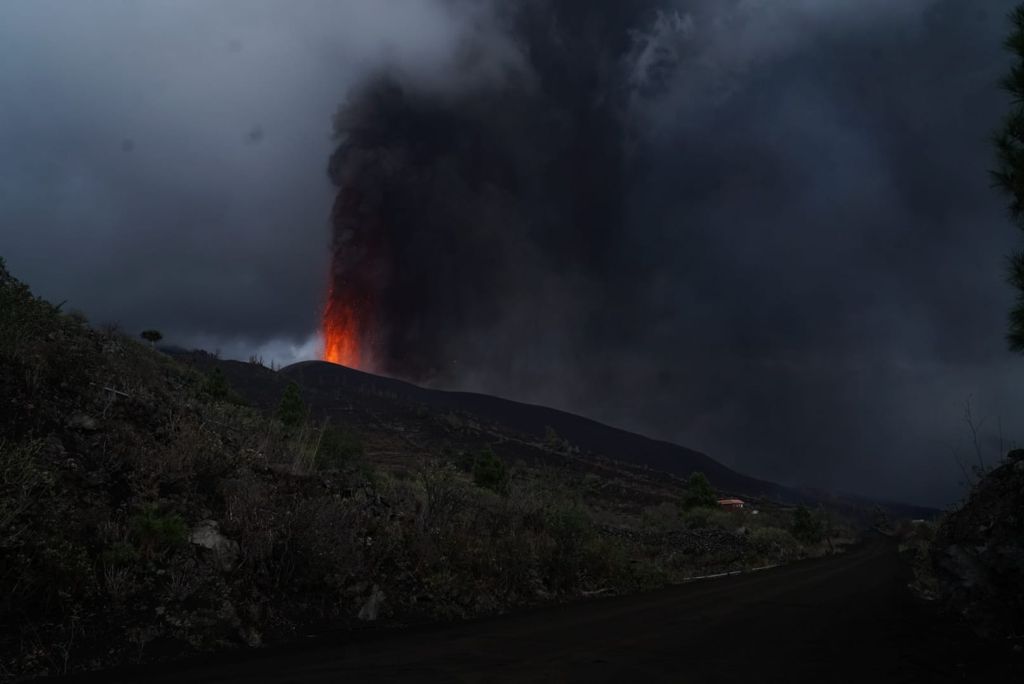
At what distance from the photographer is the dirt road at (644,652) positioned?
677 cm

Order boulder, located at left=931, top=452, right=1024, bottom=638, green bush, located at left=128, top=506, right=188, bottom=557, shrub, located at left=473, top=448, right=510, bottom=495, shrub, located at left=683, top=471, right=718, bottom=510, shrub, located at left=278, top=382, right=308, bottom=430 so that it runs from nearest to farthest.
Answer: boulder, located at left=931, top=452, right=1024, bottom=638
green bush, located at left=128, top=506, right=188, bottom=557
shrub, located at left=278, top=382, right=308, bottom=430
shrub, located at left=473, top=448, right=510, bottom=495
shrub, located at left=683, top=471, right=718, bottom=510

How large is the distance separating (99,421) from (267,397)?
257 ft

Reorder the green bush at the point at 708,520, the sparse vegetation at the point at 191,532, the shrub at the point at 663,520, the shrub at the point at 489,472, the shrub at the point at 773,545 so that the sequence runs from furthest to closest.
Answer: the green bush at the point at 708,520
the shrub at the point at 663,520
the shrub at the point at 489,472
the shrub at the point at 773,545
the sparse vegetation at the point at 191,532

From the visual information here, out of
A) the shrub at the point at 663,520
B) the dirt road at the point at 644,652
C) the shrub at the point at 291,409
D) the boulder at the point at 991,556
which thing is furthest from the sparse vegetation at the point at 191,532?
the shrub at the point at 663,520

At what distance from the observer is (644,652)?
8.19 meters


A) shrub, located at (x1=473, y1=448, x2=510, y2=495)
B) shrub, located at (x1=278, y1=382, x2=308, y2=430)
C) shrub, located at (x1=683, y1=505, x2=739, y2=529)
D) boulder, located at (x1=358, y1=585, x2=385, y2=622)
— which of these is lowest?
boulder, located at (x1=358, y1=585, x2=385, y2=622)

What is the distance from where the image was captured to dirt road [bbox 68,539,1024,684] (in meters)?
6.77

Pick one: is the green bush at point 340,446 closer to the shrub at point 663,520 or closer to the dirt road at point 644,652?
the dirt road at point 644,652

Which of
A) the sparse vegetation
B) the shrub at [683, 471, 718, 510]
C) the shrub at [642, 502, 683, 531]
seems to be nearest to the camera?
the sparse vegetation

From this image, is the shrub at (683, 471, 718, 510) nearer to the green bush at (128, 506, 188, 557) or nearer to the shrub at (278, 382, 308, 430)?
the shrub at (278, 382, 308, 430)

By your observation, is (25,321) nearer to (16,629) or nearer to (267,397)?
(16,629)

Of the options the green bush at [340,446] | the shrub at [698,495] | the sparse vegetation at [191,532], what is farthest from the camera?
the shrub at [698,495]

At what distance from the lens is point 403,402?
358 feet

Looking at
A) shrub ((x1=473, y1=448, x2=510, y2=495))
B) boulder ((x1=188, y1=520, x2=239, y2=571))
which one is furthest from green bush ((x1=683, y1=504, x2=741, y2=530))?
boulder ((x1=188, y1=520, x2=239, y2=571))
